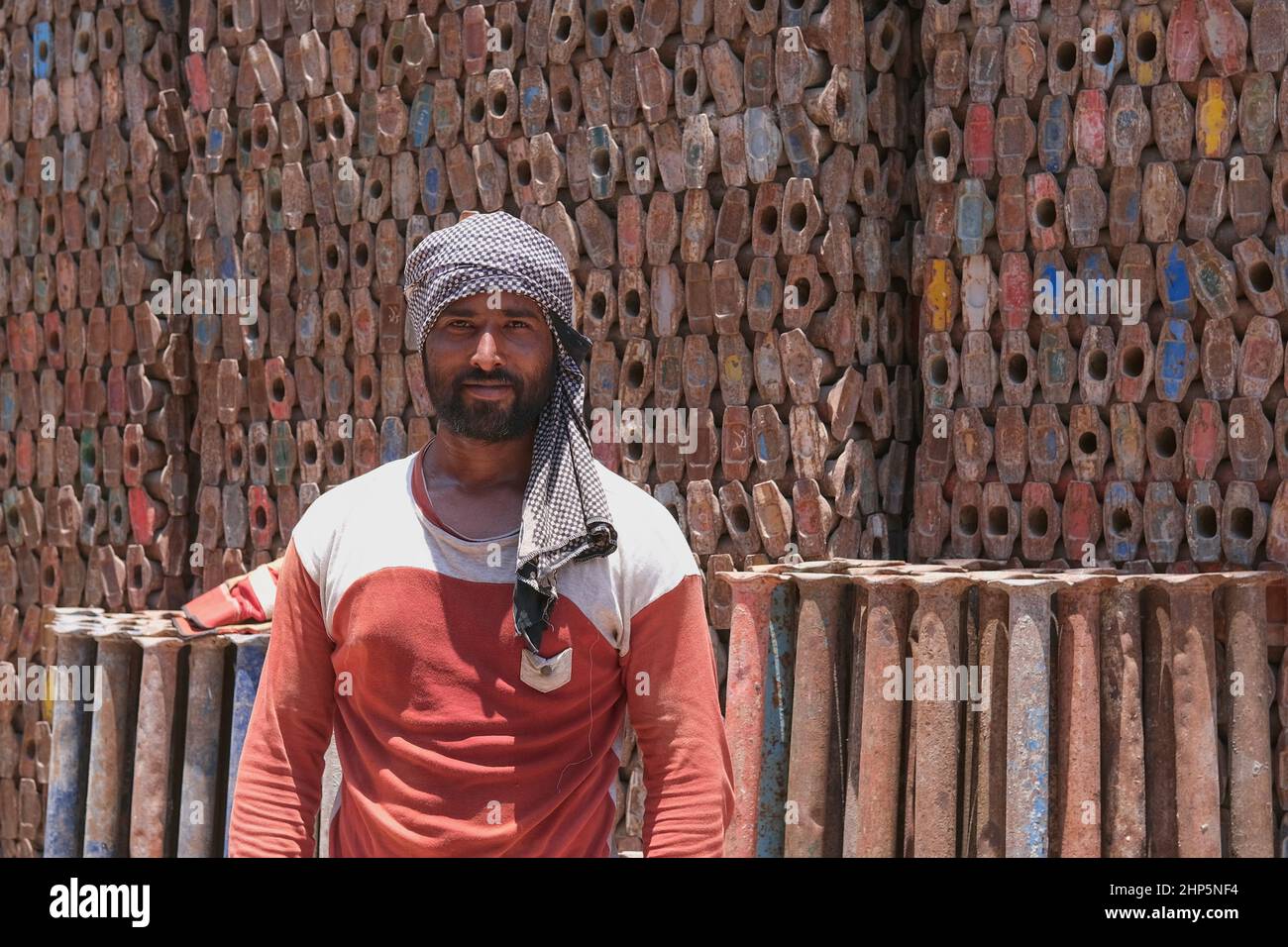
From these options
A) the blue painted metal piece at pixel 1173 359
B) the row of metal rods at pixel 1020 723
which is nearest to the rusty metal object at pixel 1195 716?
the row of metal rods at pixel 1020 723

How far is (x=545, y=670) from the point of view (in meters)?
2.73

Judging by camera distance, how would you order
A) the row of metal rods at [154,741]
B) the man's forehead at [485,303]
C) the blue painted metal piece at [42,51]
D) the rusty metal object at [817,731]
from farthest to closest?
the blue painted metal piece at [42,51], the row of metal rods at [154,741], the rusty metal object at [817,731], the man's forehead at [485,303]

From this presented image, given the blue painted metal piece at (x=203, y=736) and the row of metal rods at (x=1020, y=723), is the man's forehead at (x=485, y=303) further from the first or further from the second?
the blue painted metal piece at (x=203, y=736)

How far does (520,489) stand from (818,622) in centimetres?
221

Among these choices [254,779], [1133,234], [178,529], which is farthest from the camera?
[178,529]

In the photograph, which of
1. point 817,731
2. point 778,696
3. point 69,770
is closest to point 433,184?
point 69,770

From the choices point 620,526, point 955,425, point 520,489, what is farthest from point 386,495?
point 955,425

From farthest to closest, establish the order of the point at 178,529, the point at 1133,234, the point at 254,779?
the point at 178,529 → the point at 1133,234 → the point at 254,779

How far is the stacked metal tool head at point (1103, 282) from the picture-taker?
17.1 ft

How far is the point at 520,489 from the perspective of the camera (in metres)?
2.93

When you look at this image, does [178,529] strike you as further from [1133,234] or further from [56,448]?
[1133,234]

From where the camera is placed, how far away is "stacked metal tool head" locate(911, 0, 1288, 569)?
17.1ft

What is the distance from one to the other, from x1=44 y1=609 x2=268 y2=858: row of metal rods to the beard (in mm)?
2723

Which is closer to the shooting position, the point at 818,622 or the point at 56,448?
the point at 818,622
